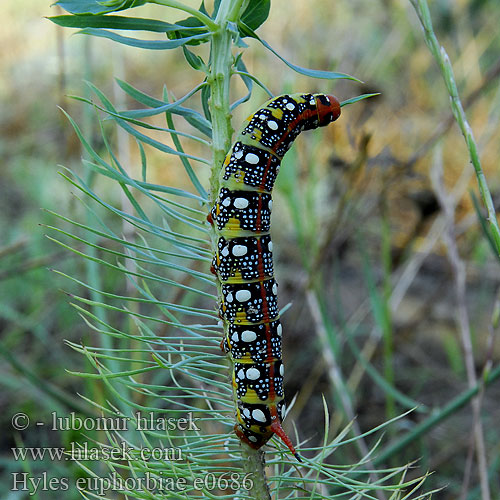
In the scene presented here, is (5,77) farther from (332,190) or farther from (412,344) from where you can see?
(412,344)

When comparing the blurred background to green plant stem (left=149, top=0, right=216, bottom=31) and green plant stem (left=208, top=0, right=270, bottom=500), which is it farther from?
green plant stem (left=149, top=0, right=216, bottom=31)

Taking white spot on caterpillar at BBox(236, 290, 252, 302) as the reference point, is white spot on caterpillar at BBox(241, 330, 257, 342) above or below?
below

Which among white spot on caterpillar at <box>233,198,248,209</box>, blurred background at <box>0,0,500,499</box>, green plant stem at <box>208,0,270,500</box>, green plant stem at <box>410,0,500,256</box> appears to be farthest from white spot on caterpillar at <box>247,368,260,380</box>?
blurred background at <box>0,0,500,499</box>

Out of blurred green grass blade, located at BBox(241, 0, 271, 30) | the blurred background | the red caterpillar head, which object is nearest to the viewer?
blurred green grass blade, located at BBox(241, 0, 271, 30)

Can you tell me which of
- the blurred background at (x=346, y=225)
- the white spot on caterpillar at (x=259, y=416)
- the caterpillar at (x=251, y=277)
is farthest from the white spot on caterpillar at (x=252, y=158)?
the blurred background at (x=346, y=225)

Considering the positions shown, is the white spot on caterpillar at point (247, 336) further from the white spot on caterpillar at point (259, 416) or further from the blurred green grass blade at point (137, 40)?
the blurred green grass blade at point (137, 40)

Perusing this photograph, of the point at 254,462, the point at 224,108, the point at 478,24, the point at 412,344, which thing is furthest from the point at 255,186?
the point at 478,24
